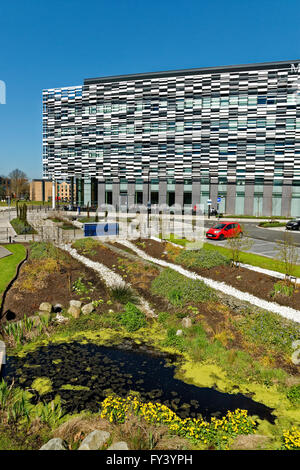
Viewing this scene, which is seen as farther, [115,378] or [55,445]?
[115,378]

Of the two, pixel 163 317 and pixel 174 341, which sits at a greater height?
pixel 163 317

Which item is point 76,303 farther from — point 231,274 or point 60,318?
point 231,274

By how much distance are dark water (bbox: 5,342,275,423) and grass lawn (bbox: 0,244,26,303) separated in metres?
5.84

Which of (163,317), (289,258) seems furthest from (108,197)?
(163,317)

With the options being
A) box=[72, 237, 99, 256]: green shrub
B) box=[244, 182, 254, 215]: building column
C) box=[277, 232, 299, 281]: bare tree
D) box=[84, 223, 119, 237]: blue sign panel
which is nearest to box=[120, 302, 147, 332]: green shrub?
box=[277, 232, 299, 281]: bare tree

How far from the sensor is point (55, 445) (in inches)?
231

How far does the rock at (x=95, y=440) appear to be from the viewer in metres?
5.91

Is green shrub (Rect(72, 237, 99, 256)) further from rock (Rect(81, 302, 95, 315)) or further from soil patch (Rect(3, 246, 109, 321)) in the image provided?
rock (Rect(81, 302, 95, 315))

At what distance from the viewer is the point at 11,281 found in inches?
619

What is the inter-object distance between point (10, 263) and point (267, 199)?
63694 mm

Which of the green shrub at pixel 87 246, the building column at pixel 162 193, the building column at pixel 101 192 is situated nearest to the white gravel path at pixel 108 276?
the green shrub at pixel 87 246

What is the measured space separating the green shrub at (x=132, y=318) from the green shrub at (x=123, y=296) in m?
0.93

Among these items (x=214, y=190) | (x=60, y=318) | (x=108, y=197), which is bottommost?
(x=60, y=318)

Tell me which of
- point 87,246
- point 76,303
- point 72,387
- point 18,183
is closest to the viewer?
point 72,387
